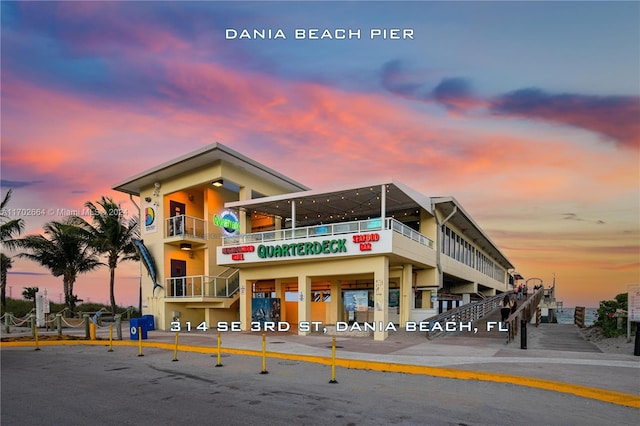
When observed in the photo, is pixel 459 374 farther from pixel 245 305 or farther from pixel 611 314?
pixel 245 305

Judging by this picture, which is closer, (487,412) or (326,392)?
(487,412)

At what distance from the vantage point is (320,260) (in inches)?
907

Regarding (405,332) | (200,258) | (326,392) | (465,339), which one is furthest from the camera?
(200,258)

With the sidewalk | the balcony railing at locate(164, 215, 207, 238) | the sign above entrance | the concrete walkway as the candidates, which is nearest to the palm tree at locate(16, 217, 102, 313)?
the balcony railing at locate(164, 215, 207, 238)

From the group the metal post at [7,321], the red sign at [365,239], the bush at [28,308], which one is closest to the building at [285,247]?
the red sign at [365,239]

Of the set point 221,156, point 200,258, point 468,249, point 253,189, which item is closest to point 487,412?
point 221,156

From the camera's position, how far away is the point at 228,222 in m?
27.5

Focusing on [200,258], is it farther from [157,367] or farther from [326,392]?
[326,392]

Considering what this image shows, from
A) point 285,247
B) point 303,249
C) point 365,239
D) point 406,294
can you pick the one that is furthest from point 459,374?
point 406,294

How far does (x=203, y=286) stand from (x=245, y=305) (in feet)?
12.9

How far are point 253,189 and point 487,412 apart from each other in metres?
24.1

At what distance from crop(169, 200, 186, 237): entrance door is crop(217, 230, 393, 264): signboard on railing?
4.80 meters

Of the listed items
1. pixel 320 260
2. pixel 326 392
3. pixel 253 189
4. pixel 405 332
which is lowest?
pixel 405 332

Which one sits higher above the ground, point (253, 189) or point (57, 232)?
point (253, 189)
